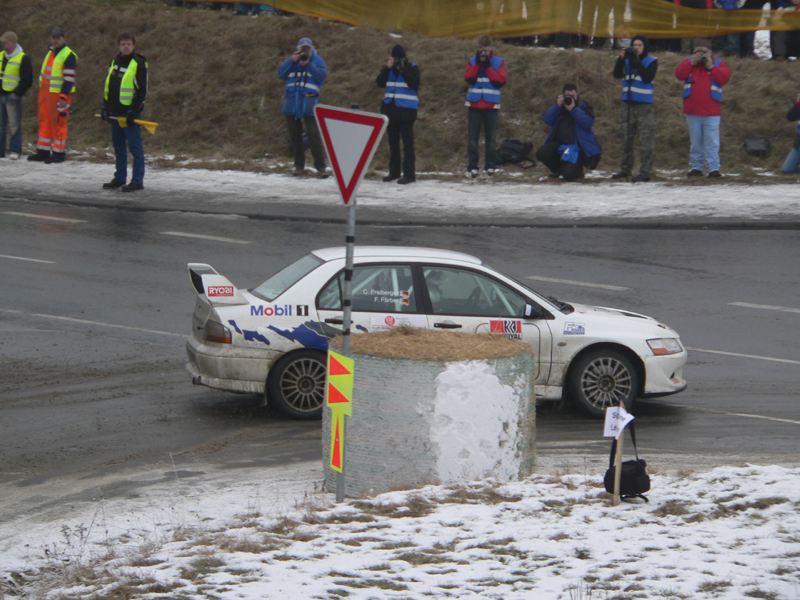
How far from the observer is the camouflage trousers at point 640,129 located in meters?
20.6

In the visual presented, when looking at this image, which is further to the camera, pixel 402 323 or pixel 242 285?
pixel 242 285

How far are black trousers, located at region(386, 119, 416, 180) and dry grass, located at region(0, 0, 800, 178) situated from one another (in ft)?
5.38

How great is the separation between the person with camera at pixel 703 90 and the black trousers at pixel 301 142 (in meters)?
7.13

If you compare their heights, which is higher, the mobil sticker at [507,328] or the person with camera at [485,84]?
the person with camera at [485,84]

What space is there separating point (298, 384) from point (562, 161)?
13.1m

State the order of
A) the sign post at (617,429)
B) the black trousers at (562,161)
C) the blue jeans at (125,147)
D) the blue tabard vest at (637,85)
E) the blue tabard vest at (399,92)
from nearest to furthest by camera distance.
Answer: the sign post at (617,429), the blue jeans at (125,147), the blue tabard vest at (637,85), the blue tabard vest at (399,92), the black trousers at (562,161)

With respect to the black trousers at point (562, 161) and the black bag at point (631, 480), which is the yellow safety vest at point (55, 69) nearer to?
the black trousers at point (562, 161)

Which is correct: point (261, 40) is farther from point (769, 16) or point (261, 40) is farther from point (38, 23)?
point (769, 16)

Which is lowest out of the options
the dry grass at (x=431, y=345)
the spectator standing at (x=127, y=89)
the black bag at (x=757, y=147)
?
the dry grass at (x=431, y=345)

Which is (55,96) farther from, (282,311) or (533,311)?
(533,311)

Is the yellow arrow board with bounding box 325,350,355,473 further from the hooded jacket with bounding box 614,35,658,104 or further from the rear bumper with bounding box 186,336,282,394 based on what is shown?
the hooded jacket with bounding box 614,35,658,104

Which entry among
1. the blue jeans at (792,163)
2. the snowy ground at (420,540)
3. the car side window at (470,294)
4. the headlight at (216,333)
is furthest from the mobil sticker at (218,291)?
the blue jeans at (792,163)

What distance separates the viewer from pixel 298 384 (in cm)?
958

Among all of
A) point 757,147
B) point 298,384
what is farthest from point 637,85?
point 298,384
